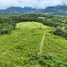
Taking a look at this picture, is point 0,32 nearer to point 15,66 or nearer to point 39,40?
point 39,40

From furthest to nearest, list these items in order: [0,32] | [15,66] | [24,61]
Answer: [0,32] < [24,61] < [15,66]

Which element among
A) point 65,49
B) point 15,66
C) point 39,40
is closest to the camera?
point 15,66

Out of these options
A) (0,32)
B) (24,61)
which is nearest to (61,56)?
(24,61)

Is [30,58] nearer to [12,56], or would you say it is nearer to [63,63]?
[12,56]

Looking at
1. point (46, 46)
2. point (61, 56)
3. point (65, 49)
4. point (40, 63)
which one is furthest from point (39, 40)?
point (40, 63)

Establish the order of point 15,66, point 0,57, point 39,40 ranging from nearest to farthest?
point 15,66 → point 0,57 → point 39,40

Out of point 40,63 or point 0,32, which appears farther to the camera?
point 0,32

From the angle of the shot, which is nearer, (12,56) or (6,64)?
(6,64)

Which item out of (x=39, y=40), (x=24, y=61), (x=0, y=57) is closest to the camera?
(x=24, y=61)
